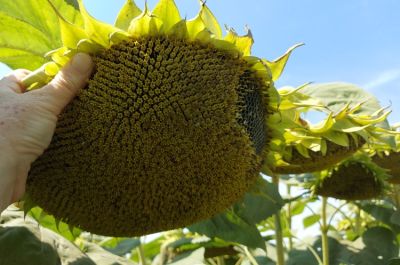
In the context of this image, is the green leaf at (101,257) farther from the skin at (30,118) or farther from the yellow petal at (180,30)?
the yellow petal at (180,30)

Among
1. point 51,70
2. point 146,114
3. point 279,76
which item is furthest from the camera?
point 279,76

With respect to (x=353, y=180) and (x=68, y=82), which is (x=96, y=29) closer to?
(x=68, y=82)

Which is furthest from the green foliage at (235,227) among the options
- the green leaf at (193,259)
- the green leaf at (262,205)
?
the green leaf at (193,259)

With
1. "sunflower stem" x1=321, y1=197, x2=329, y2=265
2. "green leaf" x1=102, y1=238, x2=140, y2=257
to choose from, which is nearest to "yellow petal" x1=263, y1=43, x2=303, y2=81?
"green leaf" x1=102, y1=238, x2=140, y2=257

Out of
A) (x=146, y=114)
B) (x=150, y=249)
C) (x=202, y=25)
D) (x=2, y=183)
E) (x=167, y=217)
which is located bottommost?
(x=150, y=249)

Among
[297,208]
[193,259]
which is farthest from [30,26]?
[297,208]

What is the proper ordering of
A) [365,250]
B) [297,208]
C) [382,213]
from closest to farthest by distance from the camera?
[365,250] → [382,213] → [297,208]

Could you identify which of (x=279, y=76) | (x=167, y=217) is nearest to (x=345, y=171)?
(x=279, y=76)

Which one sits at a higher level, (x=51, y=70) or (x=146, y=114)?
(x=51, y=70)

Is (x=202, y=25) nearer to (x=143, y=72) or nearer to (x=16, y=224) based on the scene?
(x=143, y=72)
